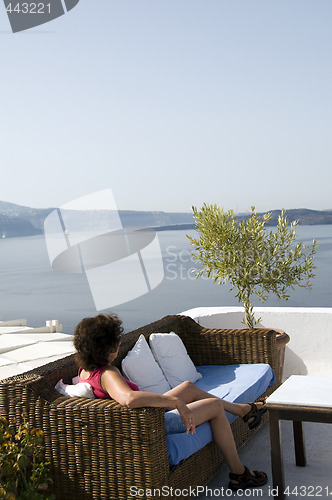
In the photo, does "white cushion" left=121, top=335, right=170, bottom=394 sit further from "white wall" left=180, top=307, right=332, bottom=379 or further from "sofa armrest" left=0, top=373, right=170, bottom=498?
"white wall" left=180, top=307, right=332, bottom=379

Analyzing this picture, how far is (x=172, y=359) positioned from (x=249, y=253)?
1180 millimetres

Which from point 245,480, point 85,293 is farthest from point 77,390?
point 85,293

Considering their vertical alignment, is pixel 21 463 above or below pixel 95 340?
below

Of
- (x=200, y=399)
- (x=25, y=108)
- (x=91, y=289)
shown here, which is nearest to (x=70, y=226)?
(x=200, y=399)

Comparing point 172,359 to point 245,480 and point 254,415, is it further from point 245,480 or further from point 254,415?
point 245,480

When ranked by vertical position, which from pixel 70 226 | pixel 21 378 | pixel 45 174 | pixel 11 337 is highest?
pixel 45 174

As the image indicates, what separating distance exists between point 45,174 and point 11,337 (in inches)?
852

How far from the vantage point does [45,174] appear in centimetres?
2912

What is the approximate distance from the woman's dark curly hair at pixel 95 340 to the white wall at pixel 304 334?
2592 mm

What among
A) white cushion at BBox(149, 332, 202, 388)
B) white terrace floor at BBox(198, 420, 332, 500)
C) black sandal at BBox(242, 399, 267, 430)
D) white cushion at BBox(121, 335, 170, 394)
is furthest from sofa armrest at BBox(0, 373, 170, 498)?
white cushion at BBox(149, 332, 202, 388)

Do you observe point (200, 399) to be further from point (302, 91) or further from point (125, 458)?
point (302, 91)

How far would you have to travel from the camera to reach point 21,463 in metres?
2.57

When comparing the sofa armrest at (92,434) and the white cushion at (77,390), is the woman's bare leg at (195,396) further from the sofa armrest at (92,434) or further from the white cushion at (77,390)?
the sofa armrest at (92,434)

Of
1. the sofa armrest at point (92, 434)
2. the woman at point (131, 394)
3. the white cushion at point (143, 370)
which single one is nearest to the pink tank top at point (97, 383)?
the woman at point (131, 394)
